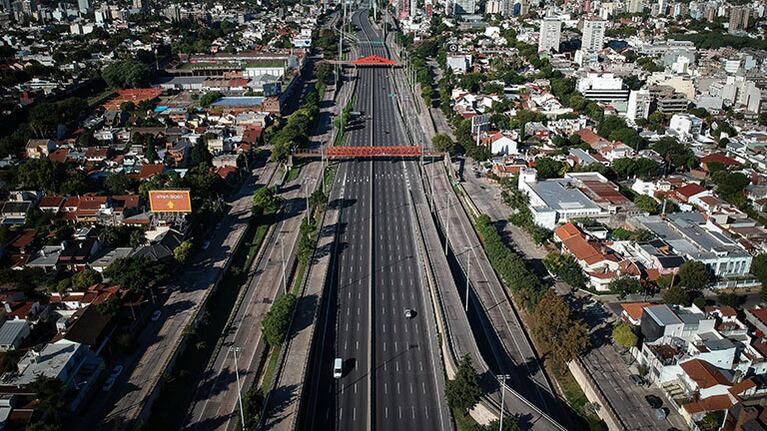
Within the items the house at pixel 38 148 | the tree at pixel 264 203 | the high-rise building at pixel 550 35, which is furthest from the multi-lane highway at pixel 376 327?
the high-rise building at pixel 550 35

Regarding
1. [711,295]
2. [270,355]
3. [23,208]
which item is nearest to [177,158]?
[23,208]

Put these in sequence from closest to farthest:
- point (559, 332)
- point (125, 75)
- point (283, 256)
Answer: point (559, 332) < point (283, 256) < point (125, 75)

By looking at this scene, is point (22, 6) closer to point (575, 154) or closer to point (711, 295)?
point (575, 154)

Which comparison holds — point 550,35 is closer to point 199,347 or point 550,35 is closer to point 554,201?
point 554,201

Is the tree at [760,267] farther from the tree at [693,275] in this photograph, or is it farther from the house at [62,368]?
the house at [62,368]

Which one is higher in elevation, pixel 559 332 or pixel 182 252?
pixel 182 252

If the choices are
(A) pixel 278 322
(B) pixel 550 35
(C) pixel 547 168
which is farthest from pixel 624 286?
(B) pixel 550 35
